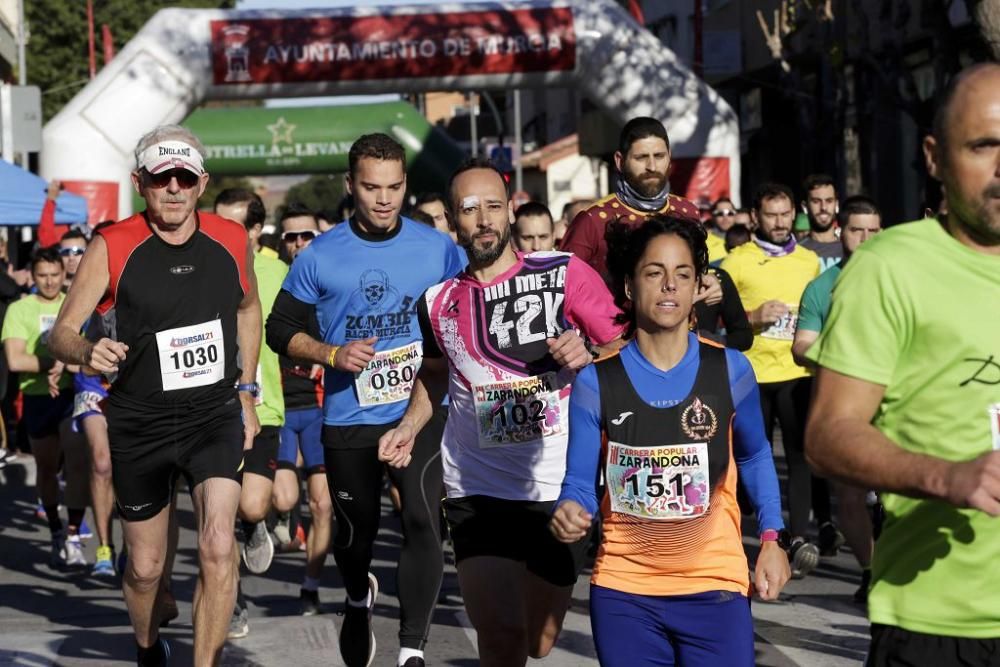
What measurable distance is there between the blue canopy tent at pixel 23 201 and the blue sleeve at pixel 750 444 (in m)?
12.9

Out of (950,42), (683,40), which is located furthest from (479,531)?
(683,40)

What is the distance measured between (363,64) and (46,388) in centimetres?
1044

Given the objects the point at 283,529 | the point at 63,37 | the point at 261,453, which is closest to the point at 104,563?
the point at 283,529

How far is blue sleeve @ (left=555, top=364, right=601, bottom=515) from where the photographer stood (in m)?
4.83

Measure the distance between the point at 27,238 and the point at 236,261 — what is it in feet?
63.2

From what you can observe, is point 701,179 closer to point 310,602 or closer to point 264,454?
point 264,454

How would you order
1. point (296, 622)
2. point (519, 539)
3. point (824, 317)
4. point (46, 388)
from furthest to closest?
point (46, 388) → point (296, 622) → point (824, 317) → point (519, 539)

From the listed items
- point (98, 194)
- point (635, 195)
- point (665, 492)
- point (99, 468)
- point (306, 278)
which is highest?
point (98, 194)

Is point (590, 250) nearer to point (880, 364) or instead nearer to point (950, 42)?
point (880, 364)

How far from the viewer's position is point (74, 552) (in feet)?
37.4

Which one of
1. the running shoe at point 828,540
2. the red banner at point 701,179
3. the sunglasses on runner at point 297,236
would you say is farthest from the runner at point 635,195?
the red banner at point 701,179

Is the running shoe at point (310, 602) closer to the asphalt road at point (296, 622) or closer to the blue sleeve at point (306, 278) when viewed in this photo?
the asphalt road at point (296, 622)

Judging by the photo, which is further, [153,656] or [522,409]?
[153,656]

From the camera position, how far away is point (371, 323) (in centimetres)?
724
